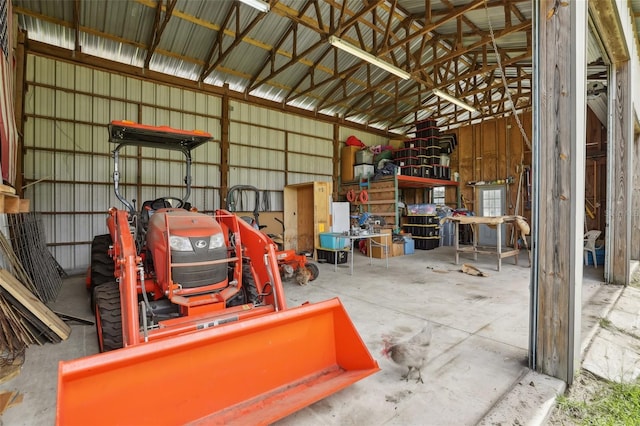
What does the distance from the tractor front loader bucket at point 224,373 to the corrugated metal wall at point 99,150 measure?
5374 millimetres

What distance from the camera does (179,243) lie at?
247 centimetres

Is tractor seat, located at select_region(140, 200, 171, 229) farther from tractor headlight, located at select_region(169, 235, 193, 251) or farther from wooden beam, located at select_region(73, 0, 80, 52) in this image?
wooden beam, located at select_region(73, 0, 80, 52)

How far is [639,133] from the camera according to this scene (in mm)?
6230

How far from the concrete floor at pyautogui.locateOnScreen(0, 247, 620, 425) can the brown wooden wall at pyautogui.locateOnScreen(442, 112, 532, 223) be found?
5.08 m

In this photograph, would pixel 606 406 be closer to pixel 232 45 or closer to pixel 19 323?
pixel 19 323

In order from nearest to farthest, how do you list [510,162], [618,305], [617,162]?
1. [618,305]
2. [617,162]
3. [510,162]

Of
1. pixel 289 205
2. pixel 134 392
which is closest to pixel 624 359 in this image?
pixel 134 392

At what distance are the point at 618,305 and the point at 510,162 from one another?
7340 mm

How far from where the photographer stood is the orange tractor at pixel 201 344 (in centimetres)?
137

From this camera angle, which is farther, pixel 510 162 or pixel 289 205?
pixel 510 162

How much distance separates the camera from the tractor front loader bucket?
4.31 feet

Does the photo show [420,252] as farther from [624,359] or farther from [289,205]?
[624,359]

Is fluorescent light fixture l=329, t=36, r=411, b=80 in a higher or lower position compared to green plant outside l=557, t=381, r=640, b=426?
higher

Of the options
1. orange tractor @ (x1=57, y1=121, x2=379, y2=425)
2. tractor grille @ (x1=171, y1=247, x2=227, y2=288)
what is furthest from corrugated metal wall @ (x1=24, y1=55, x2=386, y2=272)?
tractor grille @ (x1=171, y1=247, x2=227, y2=288)
